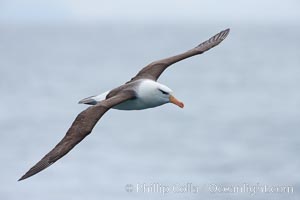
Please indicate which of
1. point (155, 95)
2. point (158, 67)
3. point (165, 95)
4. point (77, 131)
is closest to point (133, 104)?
point (155, 95)

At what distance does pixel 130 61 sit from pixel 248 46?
1318cm

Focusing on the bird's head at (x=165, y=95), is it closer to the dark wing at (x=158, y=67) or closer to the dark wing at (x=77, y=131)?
A: the dark wing at (x=77, y=131)

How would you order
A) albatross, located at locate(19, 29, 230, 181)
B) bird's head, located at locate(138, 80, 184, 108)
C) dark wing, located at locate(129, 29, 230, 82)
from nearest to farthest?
albatross, located at locate(19, 29, 230, 181) < bird's head, located at locate(138, 80, 184, 108) < dark wing, located at locate(129, 29, 230, 82)

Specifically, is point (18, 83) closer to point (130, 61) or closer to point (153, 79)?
point (130, 61)

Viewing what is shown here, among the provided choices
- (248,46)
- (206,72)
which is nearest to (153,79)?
(206,72)

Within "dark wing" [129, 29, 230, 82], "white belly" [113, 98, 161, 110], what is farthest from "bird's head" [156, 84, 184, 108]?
"dark wing" [129, 29, 230, 82]

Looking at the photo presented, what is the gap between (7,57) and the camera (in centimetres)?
8125

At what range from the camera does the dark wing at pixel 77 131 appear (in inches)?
489

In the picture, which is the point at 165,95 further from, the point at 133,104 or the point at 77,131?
the point at 77,131

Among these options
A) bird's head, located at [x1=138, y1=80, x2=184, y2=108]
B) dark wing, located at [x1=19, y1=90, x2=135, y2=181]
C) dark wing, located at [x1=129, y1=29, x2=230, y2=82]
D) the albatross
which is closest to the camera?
dark wing, located at [x1=19, y1=90, x2=135, y2=181]

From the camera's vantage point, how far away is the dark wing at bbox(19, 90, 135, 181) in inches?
489

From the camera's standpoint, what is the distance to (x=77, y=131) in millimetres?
13055

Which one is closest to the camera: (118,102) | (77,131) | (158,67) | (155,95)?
(77,131)

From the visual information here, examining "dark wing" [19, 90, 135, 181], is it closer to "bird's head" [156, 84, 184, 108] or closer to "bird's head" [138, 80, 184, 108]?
"bird's head" [138, 80, 184, 108]
